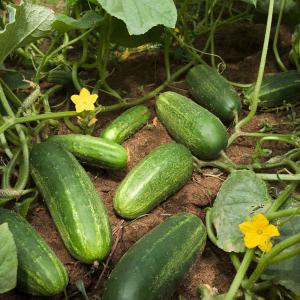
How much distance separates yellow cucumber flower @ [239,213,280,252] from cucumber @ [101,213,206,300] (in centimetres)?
28

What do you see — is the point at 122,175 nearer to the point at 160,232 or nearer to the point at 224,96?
the point at 160,232

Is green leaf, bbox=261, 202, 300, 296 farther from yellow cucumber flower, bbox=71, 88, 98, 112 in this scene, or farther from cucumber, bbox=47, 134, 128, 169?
yellow cucumber flower, bbox=71, 88, 98, 112

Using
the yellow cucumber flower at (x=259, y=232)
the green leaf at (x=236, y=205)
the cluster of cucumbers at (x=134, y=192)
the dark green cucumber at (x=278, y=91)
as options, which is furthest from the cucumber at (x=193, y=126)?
the yellow cucumber flower at (x=259, y=232)

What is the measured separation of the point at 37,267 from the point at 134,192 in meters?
0.59

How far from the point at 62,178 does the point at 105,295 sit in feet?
2.02

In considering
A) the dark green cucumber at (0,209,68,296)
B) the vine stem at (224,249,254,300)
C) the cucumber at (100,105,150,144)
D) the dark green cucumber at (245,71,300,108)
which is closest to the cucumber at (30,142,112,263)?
the dark green cucumber at (0,209,68,296)

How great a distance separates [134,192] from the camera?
2.14 metres

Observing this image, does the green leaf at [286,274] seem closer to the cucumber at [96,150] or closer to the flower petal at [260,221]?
the flower petal at [260,221]

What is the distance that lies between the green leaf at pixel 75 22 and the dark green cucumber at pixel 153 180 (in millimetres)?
723

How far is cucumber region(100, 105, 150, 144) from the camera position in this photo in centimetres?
252

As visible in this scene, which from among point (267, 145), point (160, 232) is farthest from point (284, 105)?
point (160, 232)

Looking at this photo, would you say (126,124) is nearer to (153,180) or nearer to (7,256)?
(153,180)

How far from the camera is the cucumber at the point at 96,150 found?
230 cm

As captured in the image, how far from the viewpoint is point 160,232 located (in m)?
1.92
